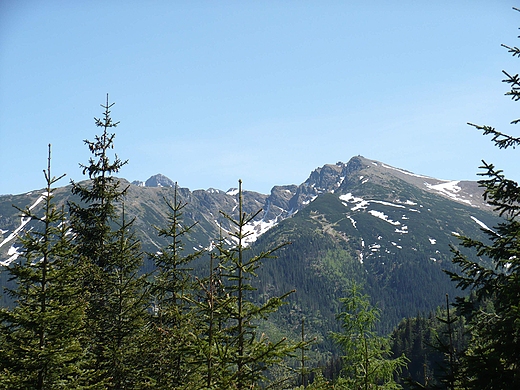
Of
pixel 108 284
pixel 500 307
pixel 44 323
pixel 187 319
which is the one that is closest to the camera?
pixel 500 307

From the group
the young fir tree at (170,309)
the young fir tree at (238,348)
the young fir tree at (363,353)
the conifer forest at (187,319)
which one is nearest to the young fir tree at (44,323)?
the conifer forest at (187,319)

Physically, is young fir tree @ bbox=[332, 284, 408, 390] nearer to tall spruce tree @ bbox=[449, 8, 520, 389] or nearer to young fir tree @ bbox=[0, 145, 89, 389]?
tall spruce tree @ bbox=[449, 8, 520, 389]

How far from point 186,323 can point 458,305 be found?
1018 cm

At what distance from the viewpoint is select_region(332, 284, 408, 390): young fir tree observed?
18.3 metres

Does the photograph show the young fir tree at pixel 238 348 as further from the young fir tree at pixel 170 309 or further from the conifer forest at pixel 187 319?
the young fir tree at pixel 170 309

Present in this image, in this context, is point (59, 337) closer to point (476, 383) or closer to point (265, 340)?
point (265, 340)

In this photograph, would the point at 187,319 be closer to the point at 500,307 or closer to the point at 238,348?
the point at 238,348

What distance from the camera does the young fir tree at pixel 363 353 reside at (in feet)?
60.0

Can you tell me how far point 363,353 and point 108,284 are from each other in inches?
491

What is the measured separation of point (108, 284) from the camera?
20359 millimetres

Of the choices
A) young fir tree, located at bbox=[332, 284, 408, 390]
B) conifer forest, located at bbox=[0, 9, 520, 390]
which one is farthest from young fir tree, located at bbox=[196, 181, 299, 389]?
young fir tree, located at bbox=[332, 284, 408, 390]

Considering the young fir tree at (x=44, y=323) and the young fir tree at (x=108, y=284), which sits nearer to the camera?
the young fir tree at (x=44, y=323)

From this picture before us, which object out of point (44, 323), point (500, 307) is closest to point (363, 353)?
point (500, 307)

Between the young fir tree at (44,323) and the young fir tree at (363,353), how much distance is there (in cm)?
1130
